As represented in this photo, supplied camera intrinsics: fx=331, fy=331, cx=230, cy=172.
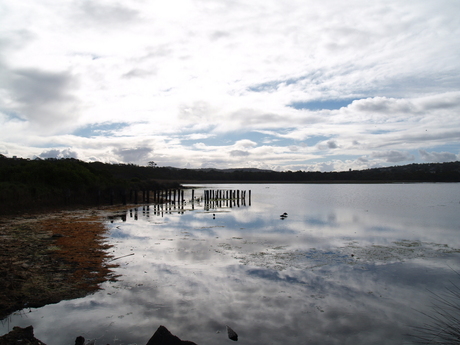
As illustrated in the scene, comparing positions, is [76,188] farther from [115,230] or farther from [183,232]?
[183,232]

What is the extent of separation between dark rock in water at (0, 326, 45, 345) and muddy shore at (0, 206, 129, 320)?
1062 millimetres

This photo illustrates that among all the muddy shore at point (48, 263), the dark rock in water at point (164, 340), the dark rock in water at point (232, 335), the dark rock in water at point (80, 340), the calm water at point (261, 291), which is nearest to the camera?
the dark rock in water at point (164, 340)

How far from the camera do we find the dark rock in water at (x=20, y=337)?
17.2ft

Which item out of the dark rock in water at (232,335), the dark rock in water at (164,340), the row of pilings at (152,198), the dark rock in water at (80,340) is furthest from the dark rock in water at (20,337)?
the row of pilings at (152,198)

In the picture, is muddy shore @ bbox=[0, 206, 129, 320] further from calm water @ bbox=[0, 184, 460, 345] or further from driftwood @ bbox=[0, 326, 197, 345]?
driftwood @ bbox=[0, 326, 197, 345]

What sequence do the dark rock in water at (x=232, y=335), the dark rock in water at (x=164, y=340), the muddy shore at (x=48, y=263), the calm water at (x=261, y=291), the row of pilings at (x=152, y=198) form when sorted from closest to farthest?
the dark rock in water at (x=164, y=340) < the dark rock in water at (x=232, y=335) < the calm water at (x=261, y=291) < the muddy shore at (x=48, y=263) < the row of pilings at (x=152, y=198)

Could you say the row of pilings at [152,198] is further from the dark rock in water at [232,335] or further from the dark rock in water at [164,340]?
the dark rock in water at [164,340]

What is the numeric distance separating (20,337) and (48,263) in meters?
4.88

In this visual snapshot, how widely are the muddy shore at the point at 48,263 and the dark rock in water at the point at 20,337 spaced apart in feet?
3.49

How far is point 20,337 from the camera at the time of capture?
A: 539cm

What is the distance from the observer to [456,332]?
568 centimetres

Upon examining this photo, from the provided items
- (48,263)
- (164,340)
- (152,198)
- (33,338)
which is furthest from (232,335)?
(152,198)

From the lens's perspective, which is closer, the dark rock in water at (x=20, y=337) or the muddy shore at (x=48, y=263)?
the dark rock in water at (x=20, y=337)

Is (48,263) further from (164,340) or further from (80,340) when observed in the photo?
(164,340)
